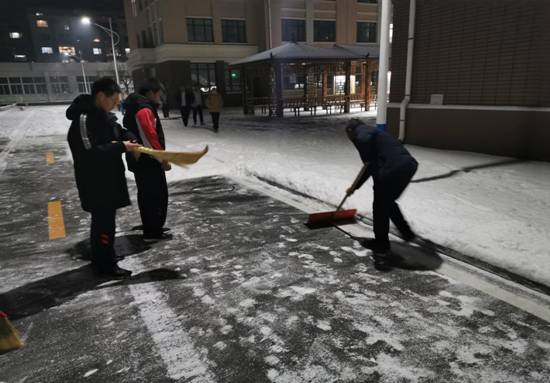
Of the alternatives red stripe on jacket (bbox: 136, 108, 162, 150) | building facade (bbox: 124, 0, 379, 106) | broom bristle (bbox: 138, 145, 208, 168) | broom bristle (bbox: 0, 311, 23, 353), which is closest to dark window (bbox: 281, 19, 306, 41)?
building facade (bbox: 124, 0, 379, 106)

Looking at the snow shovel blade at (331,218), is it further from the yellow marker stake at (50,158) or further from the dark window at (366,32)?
the dark window at (366,32)

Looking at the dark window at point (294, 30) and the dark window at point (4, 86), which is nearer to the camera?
the dark window at point (294, 30)

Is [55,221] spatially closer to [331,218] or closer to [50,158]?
[331,218]

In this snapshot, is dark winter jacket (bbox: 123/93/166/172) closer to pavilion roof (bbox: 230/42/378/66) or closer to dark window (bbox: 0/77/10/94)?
pavilion roof (bbox: 230/42/378/66)

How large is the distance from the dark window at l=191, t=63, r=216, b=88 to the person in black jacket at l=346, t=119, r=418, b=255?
3106 centimetres

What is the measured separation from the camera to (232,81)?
1350 inches

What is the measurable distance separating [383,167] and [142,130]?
2696 mm

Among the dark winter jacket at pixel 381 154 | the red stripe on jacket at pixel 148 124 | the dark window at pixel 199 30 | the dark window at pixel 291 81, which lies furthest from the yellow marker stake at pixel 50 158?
the dark window at pixel 291 81

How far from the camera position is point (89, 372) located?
2.46 m

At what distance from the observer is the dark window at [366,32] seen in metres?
37.9

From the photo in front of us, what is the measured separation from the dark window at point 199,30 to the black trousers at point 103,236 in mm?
31922

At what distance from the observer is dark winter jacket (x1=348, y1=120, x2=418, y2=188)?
391 cm

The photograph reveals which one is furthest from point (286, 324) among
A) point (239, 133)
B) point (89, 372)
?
point (239, 133)

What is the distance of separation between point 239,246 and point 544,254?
318 cm
